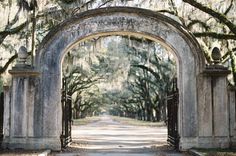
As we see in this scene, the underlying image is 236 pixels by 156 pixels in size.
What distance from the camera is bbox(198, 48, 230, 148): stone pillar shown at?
14.8m

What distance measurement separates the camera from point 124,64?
3844 centimetres

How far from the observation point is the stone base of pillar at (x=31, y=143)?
14.6 meters

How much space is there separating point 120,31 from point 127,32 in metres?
0.24

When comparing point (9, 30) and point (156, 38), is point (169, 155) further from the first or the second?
point (9, 30)

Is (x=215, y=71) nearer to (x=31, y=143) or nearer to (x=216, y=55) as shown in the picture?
(x=216, y=55)

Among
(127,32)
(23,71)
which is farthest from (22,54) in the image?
(127,32)

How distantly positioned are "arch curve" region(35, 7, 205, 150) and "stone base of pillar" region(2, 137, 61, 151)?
47 cm

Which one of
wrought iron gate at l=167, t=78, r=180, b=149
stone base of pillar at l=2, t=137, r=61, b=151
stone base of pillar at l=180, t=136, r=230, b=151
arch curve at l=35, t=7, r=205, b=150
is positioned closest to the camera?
stone base of pillar at l=2, t=137, r=61, b=151

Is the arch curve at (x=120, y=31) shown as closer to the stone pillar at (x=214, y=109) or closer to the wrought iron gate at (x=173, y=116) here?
the stone pillar at (x=214, y=109)

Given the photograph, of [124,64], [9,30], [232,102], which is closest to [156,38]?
[232,102]

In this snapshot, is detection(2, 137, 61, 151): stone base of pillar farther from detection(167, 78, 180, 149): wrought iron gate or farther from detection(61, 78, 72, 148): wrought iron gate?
detection(167, 78, 180, 149): wrought iron gate

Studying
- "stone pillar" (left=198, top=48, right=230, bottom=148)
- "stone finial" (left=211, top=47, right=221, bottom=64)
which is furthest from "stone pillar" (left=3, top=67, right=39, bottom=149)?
"stone finial" (left=211, top=47, right=221, bottom=64)

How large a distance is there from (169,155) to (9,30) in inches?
371

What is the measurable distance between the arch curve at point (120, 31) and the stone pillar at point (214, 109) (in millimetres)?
260
